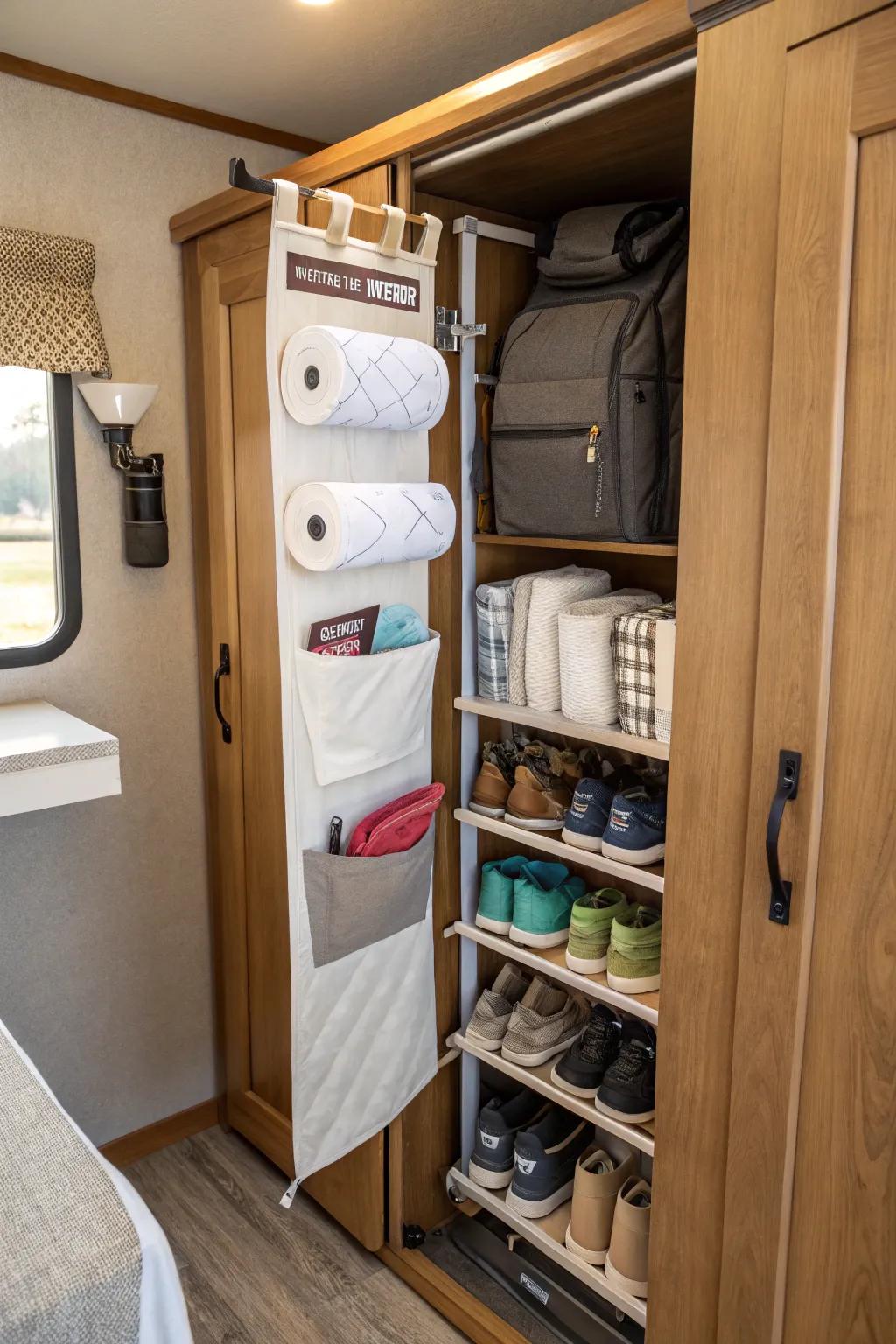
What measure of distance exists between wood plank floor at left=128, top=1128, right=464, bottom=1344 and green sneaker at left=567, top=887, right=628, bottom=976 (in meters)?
0.82

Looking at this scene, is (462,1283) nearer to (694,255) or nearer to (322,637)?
(322,637)

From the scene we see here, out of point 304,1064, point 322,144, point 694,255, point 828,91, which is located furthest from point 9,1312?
point 322,144

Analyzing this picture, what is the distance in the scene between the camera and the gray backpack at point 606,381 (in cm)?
174

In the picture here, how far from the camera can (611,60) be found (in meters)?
1.44

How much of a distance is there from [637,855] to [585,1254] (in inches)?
31.6

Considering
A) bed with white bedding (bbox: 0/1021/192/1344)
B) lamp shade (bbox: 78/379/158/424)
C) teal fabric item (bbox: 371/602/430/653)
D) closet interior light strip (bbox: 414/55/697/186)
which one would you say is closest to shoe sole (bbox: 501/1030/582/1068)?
teal fabric item (bbox: 371/602/430/653)

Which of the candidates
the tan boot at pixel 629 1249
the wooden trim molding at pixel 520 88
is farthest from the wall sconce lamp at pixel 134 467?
the tan boot at pixel 629 1249

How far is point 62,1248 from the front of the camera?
0.92 metres

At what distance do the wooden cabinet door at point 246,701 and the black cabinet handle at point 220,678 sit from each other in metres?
0.02

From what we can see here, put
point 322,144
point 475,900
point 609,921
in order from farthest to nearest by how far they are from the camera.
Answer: point 322,144, point 475,900, point 609,921

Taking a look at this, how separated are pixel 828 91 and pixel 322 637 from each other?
3.66 ft

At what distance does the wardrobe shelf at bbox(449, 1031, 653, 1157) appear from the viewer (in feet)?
5.82

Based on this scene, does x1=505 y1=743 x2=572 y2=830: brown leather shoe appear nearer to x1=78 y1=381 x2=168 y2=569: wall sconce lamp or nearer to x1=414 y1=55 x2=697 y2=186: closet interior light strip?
x1=78 y1=381 x2=168 y2=569: wall sconce lamp

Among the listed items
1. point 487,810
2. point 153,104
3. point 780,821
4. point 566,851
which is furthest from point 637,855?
point 153,104
